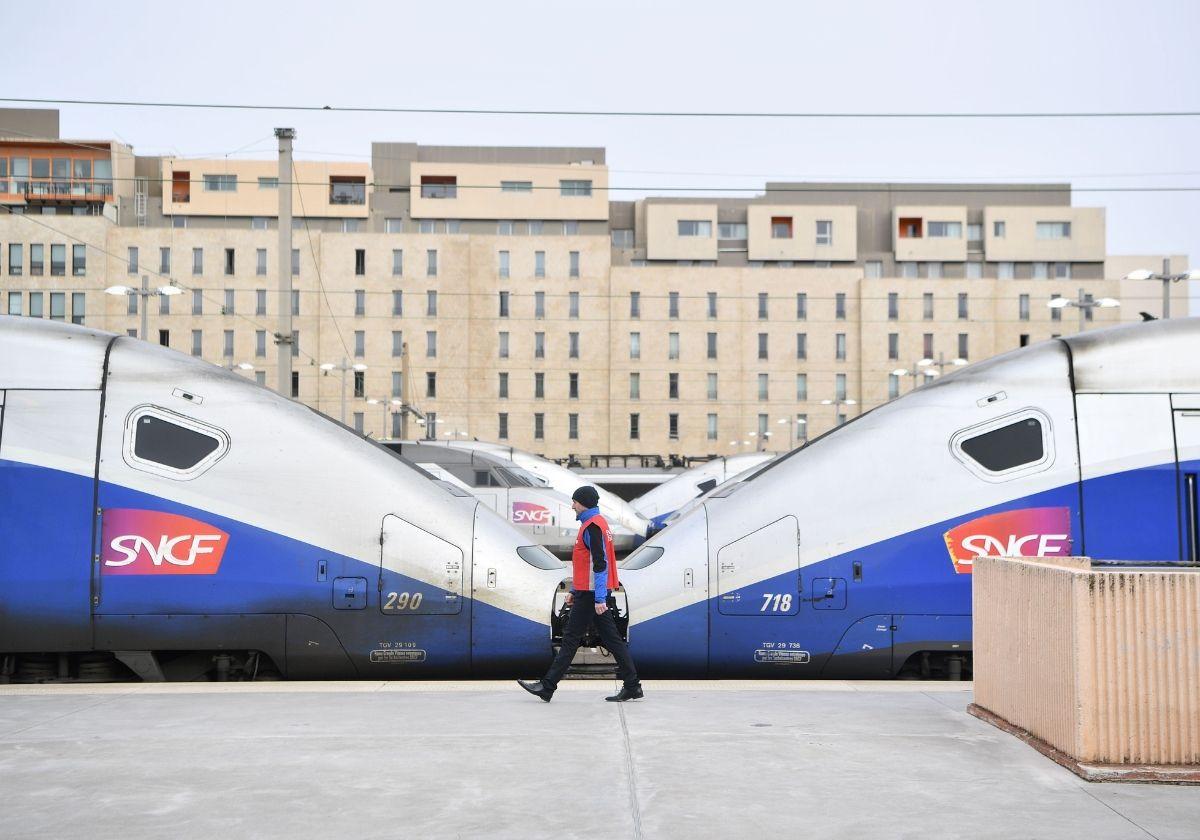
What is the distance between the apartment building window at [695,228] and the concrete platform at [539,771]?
93.2 meters

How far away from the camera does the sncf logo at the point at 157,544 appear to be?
455 inches

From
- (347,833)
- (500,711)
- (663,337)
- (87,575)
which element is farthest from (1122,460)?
(663,337)

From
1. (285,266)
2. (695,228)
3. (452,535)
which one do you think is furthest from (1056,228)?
(452,535)

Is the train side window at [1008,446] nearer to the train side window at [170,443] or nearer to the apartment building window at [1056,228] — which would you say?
the train side window at [170,443]

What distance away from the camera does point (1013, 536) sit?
38.4 feet

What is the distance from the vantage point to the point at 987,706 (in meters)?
8.82

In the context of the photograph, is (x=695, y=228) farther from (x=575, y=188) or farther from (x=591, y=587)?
(x=591, y=587)

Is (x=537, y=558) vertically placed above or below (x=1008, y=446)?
below

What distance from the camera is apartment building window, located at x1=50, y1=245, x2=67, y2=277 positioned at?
95.0m

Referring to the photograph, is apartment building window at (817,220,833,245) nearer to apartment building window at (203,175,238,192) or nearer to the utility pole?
apartment building window at (203,175,238,192)

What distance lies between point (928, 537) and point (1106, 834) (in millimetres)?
5929

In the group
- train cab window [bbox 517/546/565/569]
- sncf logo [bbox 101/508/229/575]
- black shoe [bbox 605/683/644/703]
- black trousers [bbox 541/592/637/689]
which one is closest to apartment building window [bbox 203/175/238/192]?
sncf logo [bbox 101/508/229/575]

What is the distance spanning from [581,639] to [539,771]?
2.76 m

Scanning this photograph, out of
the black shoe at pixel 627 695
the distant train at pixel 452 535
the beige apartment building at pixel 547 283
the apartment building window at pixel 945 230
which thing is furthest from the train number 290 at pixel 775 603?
the apartment building window at pixel 945 230
